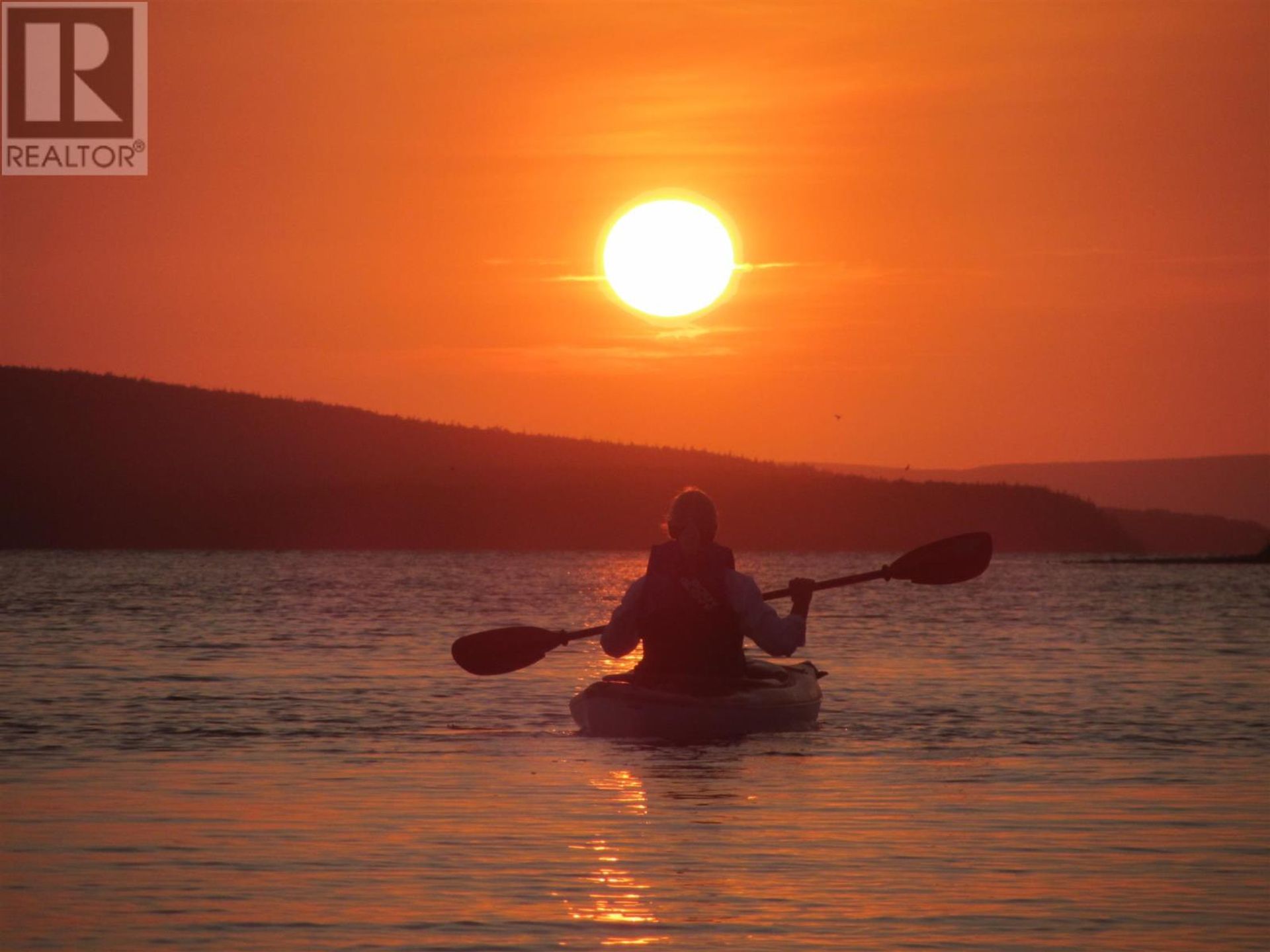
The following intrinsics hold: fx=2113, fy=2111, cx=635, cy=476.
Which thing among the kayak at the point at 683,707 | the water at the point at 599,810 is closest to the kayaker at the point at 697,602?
the kayak at the point at 683,707

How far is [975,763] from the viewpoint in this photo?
1595 cm

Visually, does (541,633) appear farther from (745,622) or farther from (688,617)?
(745,622)

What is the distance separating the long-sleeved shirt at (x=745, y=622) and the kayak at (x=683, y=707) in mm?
695

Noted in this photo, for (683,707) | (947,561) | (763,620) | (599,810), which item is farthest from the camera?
(947,561)

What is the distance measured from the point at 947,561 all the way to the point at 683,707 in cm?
328

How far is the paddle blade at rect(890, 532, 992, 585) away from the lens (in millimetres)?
18297

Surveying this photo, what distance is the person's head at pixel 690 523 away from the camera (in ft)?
51.1

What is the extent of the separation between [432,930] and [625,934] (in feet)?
2.70

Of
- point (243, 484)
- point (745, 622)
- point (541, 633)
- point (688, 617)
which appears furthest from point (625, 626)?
point (243, 484)

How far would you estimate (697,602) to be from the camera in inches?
622

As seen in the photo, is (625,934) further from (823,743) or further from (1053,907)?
(823,743)

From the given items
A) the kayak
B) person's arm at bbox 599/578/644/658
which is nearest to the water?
the kayak

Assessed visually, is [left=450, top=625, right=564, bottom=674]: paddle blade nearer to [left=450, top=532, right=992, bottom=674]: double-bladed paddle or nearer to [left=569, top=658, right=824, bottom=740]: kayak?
[left=450, top=532, right=992, bottom=674]: double-bladed paddle

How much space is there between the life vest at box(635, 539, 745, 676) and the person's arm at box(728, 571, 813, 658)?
0.12 meters
